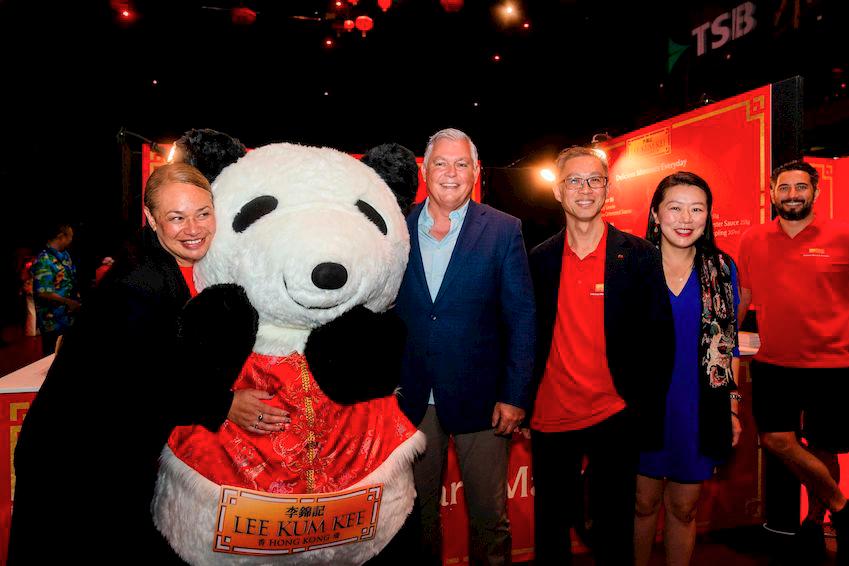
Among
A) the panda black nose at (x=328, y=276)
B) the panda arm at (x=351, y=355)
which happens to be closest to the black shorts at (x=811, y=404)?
the panda arm at (x=351, y=355)

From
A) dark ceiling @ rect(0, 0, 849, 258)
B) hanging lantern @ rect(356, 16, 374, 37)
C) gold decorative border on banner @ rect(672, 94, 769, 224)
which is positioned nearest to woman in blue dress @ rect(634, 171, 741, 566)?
gold decorative border on banner @ rect(672, 94, 769, 224)

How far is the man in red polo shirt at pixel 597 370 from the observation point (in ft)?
6.28

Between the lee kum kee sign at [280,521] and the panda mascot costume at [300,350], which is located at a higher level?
the panda mascot costume at [300,350]

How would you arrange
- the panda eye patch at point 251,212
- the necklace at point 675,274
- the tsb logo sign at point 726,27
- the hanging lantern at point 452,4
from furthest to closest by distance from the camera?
the hanging lantern at point 452,4, the tsb logo sign at point 726,27, the necklace at point 675,274, the panda eye patch at point 251,212

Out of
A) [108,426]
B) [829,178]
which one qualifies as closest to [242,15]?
[108,426]

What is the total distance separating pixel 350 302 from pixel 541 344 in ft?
3.12

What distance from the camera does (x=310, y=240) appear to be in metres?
1.18

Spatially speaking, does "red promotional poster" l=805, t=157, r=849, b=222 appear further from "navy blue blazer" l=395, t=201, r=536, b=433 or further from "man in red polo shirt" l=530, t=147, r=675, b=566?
"navy blue blazer" l=395, t=201, r=536, b=433

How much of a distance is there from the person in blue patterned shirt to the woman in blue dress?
6400mm

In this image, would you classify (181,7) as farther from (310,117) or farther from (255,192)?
(255,192)

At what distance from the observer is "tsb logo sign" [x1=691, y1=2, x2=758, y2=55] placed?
5168 millimetres

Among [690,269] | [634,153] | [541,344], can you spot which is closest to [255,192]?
[541,344]

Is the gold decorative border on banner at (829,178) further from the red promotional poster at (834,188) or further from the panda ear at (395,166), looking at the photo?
the panda ear at (395,166)

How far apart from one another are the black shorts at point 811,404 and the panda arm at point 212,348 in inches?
109
